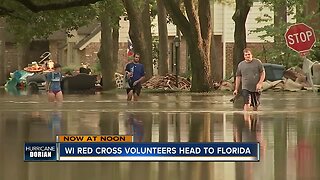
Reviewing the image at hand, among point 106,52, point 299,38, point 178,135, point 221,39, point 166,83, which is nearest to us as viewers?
point 178,135

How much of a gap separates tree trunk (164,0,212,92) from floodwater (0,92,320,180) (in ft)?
34.0

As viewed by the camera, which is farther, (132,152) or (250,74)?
(250,74)

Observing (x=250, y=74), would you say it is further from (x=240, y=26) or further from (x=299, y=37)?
(x=240, y=26)

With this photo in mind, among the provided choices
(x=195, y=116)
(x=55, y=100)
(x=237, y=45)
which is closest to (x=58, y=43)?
(x=237, y=45)

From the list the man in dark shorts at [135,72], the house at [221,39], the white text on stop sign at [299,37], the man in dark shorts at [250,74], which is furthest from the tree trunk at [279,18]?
the man in dark shorts at [250,74]

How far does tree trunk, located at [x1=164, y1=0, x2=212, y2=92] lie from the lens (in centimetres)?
3866

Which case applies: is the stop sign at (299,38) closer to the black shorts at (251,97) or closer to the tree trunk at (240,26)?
the tree trunk at (240,26)

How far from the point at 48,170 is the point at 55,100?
62.3 feet

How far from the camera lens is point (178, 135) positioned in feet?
51.9

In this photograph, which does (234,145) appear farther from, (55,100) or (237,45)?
(237,45)

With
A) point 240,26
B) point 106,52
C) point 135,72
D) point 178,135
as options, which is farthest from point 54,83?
point 106,52

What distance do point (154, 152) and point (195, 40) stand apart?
28336 mm

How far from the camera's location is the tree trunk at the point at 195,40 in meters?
38.7

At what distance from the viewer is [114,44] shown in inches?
2319
